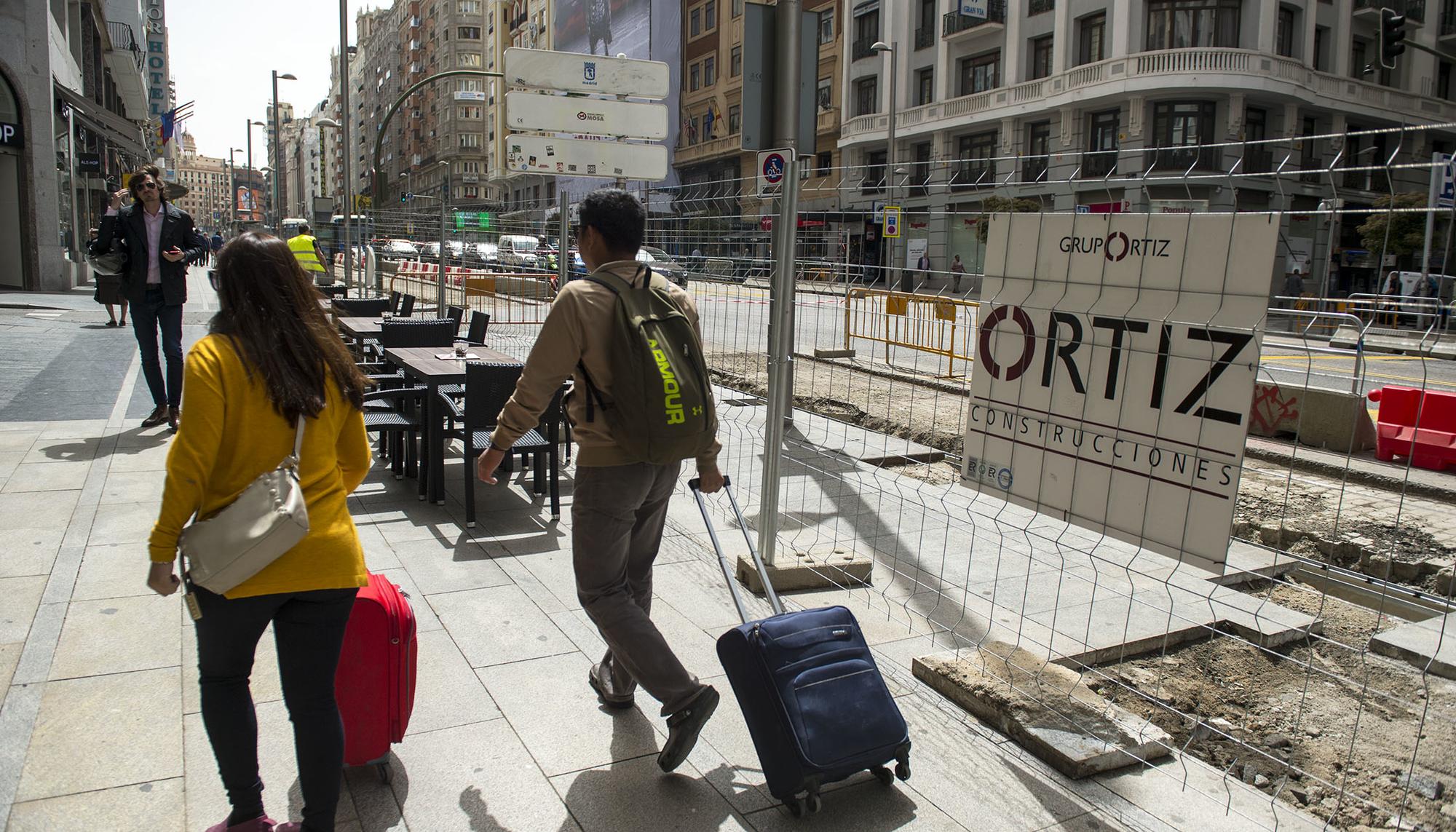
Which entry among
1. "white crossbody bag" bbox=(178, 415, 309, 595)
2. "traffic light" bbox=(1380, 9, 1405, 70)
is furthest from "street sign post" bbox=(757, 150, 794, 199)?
"traffic light" bbox=(1380, 9, 1405, 70)

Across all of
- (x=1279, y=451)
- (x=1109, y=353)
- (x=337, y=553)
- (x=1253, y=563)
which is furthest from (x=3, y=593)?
(x=1279, y=451)

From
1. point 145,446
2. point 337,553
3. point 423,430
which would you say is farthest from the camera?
point 145,446

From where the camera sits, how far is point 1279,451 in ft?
28.0

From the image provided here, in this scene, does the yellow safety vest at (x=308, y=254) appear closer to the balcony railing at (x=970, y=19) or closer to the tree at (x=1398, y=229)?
the tree at (x=1398, y=229)

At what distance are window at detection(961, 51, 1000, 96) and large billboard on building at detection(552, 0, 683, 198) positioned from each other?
64.2 feet

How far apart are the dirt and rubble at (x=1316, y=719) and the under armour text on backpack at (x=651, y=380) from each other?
74.6 inches

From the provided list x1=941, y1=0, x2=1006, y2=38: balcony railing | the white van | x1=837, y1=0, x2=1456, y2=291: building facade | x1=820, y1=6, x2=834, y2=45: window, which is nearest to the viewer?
the white van

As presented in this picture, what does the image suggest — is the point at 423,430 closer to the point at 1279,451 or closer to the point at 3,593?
the point at 3,593

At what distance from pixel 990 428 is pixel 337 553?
95.4 inches

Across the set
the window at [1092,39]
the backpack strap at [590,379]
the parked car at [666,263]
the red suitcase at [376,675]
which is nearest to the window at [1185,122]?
the window at [1092,39]

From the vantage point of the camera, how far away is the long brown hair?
2334 millimetres

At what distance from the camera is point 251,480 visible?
235 cm

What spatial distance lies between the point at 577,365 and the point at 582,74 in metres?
5.49

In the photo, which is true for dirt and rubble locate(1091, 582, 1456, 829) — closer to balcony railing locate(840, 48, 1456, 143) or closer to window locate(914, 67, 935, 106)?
balcony railing locate(840, 48, 1456, 143)
